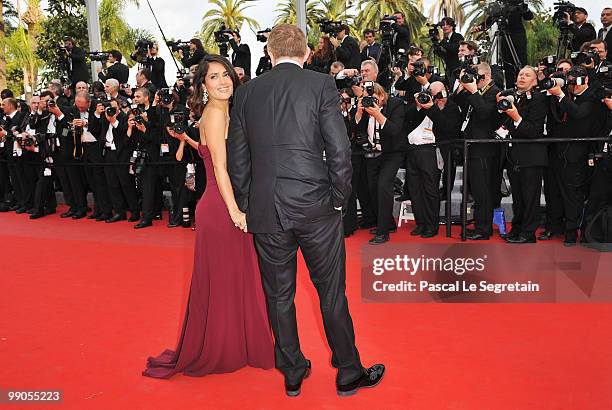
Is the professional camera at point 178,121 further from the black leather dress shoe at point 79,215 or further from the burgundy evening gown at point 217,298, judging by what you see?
the burgundy evening gown at point 217,298

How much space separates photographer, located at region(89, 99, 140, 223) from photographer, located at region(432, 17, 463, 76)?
4020mm

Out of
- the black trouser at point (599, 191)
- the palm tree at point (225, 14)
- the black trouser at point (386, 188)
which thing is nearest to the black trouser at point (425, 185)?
the black trouser at point (386, 188)

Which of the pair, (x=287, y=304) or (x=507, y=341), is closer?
(x=287, y=304)

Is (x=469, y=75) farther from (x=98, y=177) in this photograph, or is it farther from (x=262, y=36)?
(x=98, y=177)

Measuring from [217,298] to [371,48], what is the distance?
6047 millimetres

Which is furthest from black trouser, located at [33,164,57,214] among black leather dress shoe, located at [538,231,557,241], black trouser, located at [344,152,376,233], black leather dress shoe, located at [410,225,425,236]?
black leather dress shoe, located at [538,231,557,241]

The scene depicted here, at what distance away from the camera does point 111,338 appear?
11.5 feet

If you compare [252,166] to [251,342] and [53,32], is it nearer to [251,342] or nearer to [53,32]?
[251,342]

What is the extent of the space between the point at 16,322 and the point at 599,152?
4.58 meters

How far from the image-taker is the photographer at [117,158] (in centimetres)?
721

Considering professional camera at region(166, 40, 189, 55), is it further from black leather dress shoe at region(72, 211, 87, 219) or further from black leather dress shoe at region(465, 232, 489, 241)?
black leather dress shoe at region(465, 232, 489, 241)

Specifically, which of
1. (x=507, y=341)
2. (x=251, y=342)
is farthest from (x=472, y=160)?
(x=251, y=342)

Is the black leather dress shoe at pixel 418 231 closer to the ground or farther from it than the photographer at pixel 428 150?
closer to the ground

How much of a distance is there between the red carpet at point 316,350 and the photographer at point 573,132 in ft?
5.83
